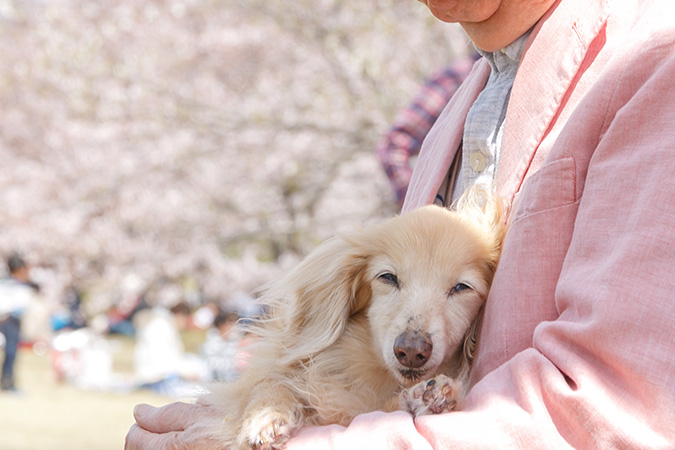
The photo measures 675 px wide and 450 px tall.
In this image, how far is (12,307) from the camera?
14.5 meters

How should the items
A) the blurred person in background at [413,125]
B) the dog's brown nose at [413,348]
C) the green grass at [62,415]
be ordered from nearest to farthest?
the dog's brown nose at [413,348] < the blurred person in background at [413,125] < the green grass at [62,415]

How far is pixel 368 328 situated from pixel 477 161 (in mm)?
525

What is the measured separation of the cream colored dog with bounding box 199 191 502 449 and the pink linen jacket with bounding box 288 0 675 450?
139 millimetres

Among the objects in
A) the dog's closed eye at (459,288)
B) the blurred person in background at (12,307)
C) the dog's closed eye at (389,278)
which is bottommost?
the blurred person in background at (12,307)

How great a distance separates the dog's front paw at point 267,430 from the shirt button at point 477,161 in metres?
0.80

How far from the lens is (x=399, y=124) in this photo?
5.52 m

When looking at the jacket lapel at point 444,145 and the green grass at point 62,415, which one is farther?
the green grass at point 62,415

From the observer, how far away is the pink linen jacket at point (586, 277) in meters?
1.18

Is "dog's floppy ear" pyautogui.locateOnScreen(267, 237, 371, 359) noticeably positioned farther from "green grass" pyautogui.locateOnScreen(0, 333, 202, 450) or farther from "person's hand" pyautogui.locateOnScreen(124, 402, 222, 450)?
"green grass" pyautogui.locateOnScreen(0, 333, 202, 450)

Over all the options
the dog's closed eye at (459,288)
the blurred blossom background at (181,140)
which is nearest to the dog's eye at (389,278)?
the dog's closed eye at (459,288)

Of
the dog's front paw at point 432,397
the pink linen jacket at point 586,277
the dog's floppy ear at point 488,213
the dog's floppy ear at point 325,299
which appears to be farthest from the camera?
the dog's floppy ear at point 325,299

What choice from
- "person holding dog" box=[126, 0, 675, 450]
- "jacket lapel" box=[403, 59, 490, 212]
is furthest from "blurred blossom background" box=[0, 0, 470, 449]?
"person holding dog" box=[126, 0, 675, 450]

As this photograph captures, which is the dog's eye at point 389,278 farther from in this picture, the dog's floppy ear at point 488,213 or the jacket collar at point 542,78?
the jacket collar at point 542,78

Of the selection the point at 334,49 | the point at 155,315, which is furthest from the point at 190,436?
the point at 155,315
